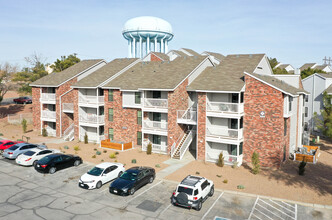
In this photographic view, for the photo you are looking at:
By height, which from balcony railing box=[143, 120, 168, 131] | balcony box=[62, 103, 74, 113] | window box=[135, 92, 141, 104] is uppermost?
window box=[135, 92, 141, 104]

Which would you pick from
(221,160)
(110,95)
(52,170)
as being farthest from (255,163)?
(110,95)

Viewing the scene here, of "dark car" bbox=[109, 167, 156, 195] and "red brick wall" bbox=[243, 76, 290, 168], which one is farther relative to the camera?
"red brick wall" bbox=[243, 76, 290, 168]

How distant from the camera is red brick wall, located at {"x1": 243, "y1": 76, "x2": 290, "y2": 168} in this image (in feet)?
87.0

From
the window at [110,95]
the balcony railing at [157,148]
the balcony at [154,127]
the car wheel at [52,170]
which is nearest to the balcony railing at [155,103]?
the balcony at [154,127]

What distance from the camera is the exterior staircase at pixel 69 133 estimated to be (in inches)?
1572

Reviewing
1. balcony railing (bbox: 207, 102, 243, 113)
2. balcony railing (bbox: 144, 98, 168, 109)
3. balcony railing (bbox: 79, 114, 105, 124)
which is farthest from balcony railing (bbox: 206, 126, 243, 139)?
balcony railing (bbox: 79, 114, 105, 124)

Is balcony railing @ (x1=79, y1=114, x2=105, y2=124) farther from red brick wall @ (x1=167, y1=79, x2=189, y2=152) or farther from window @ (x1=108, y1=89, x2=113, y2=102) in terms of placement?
red brick wall @ (x1=167, y1=79, x2=189, y2=152)

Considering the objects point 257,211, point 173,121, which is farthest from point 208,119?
point 257,211

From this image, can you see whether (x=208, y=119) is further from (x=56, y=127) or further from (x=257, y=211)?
(x=56, y=127)

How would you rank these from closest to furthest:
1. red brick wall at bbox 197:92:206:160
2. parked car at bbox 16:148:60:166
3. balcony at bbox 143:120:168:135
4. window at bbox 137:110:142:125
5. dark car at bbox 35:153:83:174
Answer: dark car at bbox 35:153:83:174 < parked car at bbox 16:148:60:166 < red brick wall at bbox 197:92:206:160 < balcony at bbox 143:120:168:135 < window at bbox 137:110:142:125

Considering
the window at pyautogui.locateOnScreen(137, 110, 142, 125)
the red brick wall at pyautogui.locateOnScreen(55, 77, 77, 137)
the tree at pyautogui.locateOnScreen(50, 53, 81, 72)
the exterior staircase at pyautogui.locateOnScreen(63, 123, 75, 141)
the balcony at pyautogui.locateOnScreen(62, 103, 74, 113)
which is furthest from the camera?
the tree at pyautogui.locateOnScreen(50, 53, 81, 72)

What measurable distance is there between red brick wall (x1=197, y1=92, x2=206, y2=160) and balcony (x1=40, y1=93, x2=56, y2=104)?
23953 mm

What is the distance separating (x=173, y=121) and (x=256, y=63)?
38.4ft

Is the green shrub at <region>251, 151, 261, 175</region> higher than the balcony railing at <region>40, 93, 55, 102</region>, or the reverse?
the balcony railing at <region>40, 93, 55, 102</region>
